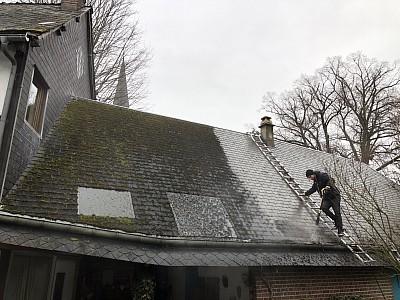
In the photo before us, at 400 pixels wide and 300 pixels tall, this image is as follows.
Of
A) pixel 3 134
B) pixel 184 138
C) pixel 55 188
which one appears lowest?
pixel 55 188

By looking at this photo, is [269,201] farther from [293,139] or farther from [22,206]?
[293,139]

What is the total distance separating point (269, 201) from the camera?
859cm

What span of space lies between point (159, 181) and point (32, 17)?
4549 mm

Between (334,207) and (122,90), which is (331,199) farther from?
(122,90)

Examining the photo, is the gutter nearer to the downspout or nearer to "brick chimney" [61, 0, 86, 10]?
the downspout

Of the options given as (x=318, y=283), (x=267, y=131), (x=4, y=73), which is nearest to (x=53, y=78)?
(x=4, y=73)

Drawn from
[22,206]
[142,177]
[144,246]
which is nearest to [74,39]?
[142,177]

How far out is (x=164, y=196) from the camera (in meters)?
7.11

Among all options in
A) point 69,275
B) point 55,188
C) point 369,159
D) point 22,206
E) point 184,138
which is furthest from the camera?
point 369,159

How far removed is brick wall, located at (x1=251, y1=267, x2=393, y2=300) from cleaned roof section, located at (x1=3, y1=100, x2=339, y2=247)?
0.64m

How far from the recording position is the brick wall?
6.44 metres

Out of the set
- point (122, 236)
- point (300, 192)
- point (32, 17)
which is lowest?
point (122, 236)

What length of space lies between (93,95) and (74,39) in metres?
3.94

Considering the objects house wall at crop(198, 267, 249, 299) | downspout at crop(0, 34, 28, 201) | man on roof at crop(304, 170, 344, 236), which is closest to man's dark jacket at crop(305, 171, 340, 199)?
man on roof at crop(304, 170, 344, 236)
